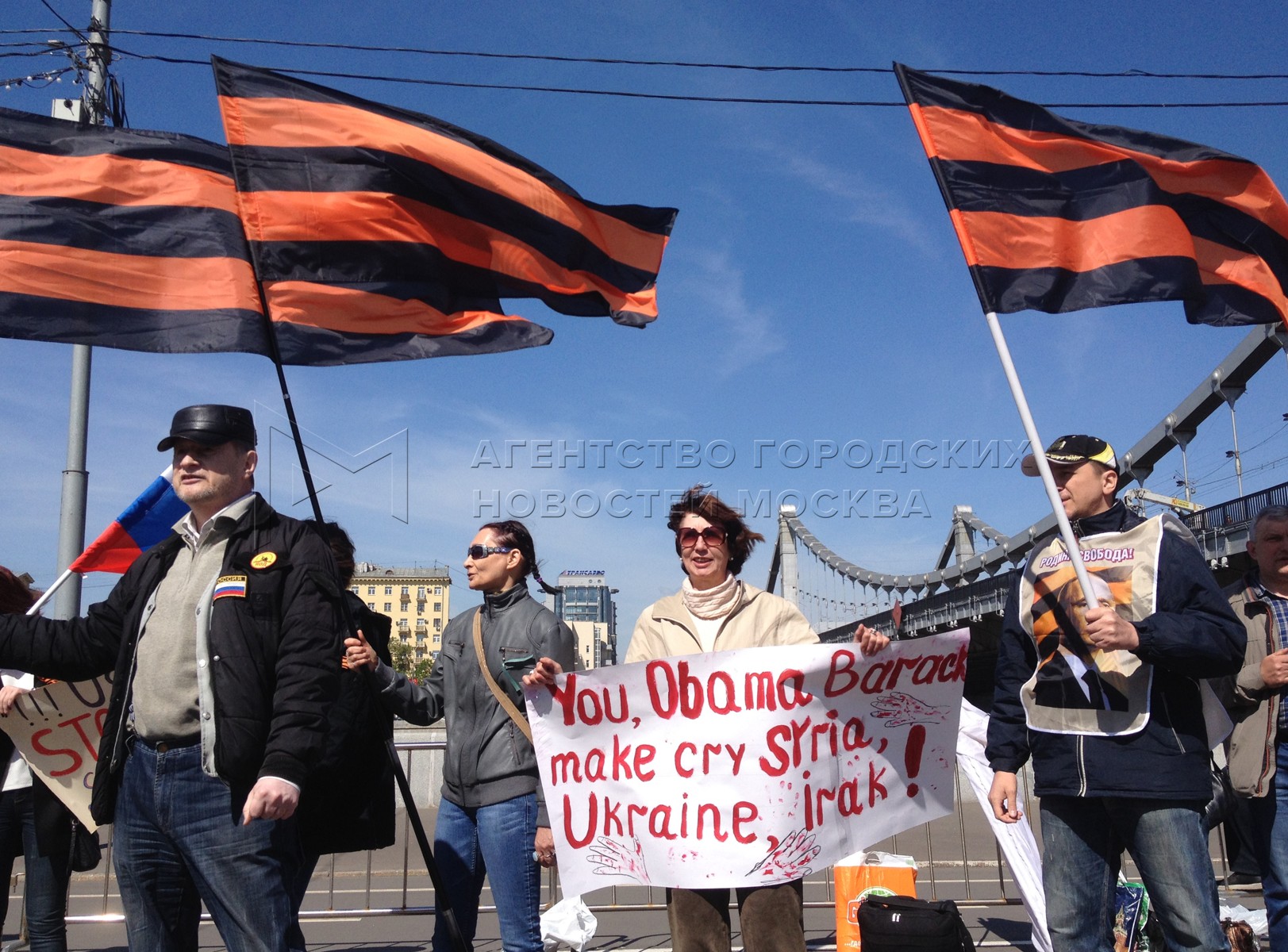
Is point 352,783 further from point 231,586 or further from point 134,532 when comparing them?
point 134,532

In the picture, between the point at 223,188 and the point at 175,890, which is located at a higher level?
the point at 223,188

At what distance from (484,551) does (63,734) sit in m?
1.70

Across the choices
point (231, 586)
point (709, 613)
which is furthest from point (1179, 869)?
point (231, 586)

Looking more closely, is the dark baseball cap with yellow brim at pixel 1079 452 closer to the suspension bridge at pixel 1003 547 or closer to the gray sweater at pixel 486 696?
the gray sweater at pixel 486 696

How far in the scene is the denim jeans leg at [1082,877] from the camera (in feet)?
9.71

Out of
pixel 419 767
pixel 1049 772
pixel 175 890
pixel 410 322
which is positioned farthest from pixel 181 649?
pixel 419 767

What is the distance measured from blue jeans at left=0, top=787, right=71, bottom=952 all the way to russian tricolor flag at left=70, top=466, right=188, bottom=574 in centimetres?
122

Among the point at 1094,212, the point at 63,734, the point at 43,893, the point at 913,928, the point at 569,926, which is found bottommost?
the point at 569,926

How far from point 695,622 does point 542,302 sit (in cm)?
133

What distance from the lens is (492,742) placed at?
3602mm

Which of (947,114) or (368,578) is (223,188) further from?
(368,578)

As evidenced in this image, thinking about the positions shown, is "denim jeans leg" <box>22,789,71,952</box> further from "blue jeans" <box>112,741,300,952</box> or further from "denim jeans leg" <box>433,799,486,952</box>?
"blue jeans" <box>112,741,300,952</box>

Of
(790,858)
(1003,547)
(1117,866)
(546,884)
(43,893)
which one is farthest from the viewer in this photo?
(1003,547)

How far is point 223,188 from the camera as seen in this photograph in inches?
141
